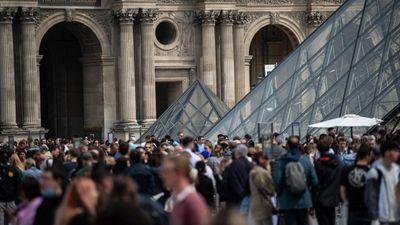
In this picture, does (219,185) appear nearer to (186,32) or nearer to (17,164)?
(17,164)

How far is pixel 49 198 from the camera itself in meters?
12.5

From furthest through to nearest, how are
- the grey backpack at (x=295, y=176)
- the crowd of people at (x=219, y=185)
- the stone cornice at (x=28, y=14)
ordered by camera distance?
the stone cornice at (x=28, y=14), the grey backpack at (x=295, y=176), the crowd of people at (x=219, y=185)

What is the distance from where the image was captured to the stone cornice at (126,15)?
47219 mm

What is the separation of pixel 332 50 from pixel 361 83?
2.02 metres

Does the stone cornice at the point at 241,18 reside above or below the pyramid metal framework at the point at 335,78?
above


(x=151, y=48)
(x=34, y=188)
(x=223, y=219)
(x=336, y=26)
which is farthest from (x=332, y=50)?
(x=223, y=219)

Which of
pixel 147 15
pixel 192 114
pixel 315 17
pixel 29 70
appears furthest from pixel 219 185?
pixel 315 17

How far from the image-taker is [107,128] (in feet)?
160

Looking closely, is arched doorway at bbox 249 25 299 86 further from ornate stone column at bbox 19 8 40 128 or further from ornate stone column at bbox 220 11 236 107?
ornate stone column at bbox 19 8 40 128

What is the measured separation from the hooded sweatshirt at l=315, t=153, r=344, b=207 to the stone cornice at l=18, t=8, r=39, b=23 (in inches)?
1138

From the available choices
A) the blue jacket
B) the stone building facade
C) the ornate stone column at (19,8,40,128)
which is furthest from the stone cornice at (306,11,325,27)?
the blue jacket

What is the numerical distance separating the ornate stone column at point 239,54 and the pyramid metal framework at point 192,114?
729cm

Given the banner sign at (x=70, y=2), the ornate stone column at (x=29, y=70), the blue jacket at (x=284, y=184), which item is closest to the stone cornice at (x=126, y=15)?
the banner sign at (x=70, y=2)

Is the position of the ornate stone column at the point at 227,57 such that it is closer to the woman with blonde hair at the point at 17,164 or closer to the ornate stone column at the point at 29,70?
the ornate stone column at the point at 29,70
